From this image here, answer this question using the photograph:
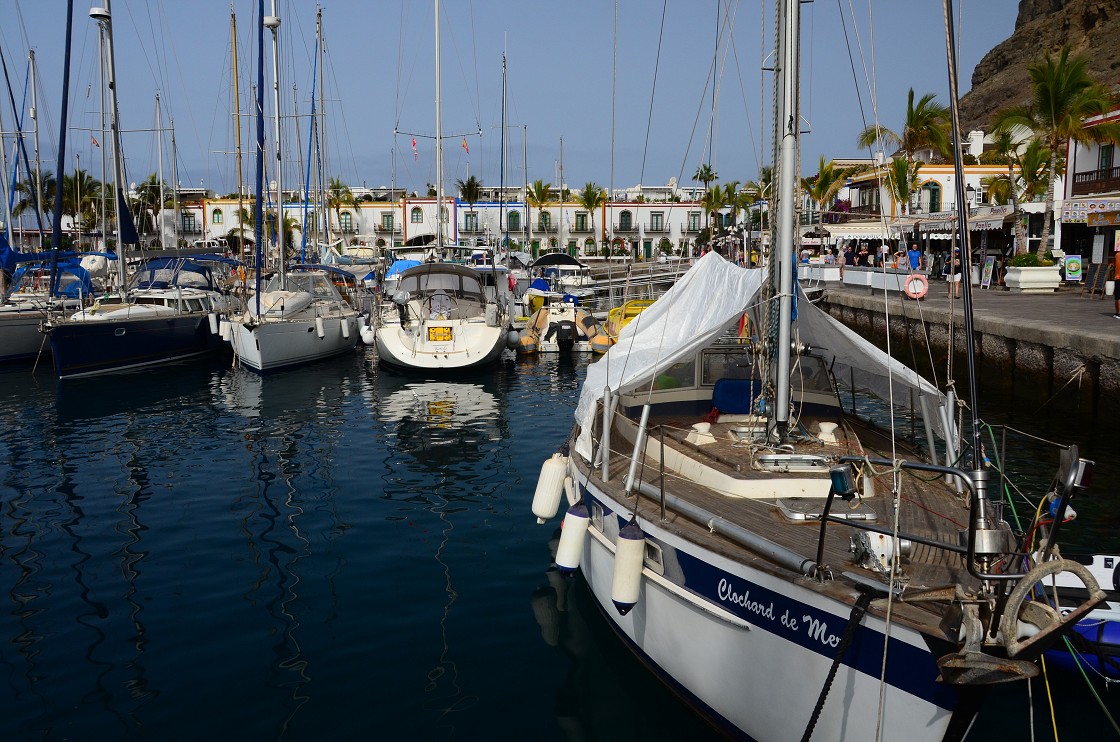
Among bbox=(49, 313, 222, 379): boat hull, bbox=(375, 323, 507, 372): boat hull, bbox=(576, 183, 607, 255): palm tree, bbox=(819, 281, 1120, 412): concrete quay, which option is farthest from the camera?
bbox=(576, 183, 607, 255): palm tree

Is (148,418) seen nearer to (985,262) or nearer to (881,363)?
(881,363)

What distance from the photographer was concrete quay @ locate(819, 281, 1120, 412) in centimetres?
1605

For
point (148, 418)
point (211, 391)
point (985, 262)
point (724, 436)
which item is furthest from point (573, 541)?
point (985, 262)

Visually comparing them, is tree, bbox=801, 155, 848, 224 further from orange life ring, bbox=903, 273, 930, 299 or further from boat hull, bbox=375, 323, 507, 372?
orange life ring, bbox=903, 273, 930, 299

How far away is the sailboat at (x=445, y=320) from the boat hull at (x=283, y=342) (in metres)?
2.58

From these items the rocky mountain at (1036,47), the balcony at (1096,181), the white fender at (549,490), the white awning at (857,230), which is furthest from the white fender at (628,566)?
the rocky mountain at (1036,47)

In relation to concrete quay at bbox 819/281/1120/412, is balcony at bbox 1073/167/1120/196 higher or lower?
higher

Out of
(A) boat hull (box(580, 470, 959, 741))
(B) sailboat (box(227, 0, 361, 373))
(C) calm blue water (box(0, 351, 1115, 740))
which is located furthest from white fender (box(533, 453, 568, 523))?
(B) sailboat (box(227, 0, 361, 373))

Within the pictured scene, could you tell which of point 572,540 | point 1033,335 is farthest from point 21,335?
point 1033,335

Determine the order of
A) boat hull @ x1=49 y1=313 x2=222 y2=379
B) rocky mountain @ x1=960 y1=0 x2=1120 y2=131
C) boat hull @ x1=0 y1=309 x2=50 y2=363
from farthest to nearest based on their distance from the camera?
rocky mountain @ x1=960 y1=0 x2=1120 y2=131 < boat hull @ x1=0 y1=309 x2=50 y2=363 < boat hull @ x1=49 y1=313 x2=222 y2=379

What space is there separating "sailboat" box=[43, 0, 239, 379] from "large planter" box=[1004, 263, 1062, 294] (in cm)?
2446

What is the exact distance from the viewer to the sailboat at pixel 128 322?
74.7 ft

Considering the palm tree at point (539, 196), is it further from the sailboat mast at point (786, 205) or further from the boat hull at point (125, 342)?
the sailboat mast at point (786, 205)

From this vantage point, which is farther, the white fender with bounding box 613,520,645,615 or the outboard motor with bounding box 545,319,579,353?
the outboard motor with bounding box 545,319,579,353
